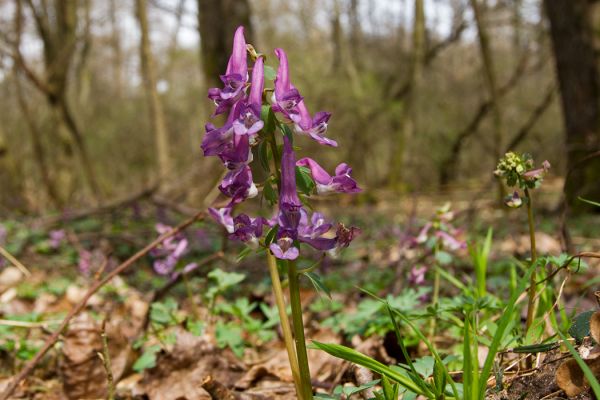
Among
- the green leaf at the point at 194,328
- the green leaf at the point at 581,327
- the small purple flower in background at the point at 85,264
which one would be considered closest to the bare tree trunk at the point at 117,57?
the small purple flower in background at the point at 85,264

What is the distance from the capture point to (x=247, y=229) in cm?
150

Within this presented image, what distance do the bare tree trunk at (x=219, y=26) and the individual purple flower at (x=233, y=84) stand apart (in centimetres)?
552

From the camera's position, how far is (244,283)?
178 inches

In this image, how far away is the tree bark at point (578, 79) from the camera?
6711 mm

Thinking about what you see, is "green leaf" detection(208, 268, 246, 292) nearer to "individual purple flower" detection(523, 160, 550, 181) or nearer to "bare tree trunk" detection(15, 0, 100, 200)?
"individual purple flower" detection(523, 160, 550, 181)

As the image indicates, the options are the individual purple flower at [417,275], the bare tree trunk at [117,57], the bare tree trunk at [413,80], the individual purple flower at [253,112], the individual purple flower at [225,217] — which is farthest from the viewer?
the bare tree trunk at [117,57]

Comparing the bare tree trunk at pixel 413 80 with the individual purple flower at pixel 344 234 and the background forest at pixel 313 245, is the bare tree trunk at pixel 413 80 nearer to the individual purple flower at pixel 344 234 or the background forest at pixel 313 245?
the background forest at pixel 313 245

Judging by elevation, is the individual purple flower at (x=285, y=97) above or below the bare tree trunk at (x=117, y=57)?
below

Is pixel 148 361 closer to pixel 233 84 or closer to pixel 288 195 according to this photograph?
pixel 288 195

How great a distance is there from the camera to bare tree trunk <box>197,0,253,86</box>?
273 inches

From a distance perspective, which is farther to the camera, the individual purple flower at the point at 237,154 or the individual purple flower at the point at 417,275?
the individual purple flower at the point at 417,275

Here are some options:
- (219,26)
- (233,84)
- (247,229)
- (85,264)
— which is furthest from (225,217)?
(219,26)

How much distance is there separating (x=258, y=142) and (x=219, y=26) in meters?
5.93

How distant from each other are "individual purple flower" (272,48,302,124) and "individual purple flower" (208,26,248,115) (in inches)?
3.8
